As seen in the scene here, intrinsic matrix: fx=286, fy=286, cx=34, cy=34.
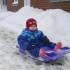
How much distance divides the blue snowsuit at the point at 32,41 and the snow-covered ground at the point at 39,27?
0.97 ft

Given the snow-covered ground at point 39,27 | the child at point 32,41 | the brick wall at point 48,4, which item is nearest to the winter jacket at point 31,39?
the child at point 32,41

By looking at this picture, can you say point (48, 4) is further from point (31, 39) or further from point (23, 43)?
point (23, 43)

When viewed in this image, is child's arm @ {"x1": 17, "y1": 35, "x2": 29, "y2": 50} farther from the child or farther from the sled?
the sled

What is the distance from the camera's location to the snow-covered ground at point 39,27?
6.24m

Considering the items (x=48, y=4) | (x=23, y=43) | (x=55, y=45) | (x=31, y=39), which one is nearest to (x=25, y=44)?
(x=23, y=43)

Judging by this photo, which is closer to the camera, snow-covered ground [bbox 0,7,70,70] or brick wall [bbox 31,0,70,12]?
snow-covered ground [bbox 0,7,70,70]

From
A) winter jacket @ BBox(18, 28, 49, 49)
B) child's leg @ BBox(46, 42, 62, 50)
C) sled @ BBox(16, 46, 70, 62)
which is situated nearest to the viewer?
sled @ BBox(16, 46, 70, 62)

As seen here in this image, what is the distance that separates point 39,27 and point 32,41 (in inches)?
132

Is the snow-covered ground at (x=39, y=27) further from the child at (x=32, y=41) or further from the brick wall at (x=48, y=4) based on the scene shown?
the brick wall at (x=48, y=4)

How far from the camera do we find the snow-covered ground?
6.24m

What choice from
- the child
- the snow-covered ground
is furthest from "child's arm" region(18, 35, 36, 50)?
the snow-covered ground

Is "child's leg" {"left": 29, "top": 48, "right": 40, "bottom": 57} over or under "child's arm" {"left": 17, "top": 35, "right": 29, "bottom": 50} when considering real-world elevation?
under

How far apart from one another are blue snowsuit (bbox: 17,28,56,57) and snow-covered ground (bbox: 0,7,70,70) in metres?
0.30

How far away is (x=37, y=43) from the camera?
22.7 ft
